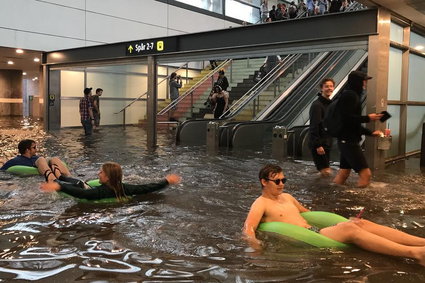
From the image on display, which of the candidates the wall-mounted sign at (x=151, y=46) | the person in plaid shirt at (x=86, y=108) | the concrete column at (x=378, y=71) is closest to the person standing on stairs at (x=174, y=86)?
the person in plaid shirt at (x=86, y=108)

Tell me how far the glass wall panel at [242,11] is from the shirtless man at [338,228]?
24.9m

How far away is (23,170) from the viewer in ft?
25.1

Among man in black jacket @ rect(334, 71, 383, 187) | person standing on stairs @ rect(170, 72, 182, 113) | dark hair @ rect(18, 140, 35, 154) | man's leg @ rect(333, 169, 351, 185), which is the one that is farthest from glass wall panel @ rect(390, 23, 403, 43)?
person standing on stairs @ rect(170, 72, 182, 113)

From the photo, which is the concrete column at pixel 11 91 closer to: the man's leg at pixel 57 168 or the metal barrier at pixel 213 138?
the metal barrier at pixel 213 138

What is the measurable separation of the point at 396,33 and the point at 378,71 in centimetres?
151

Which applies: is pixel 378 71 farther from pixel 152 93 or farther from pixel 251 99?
pixel 251 99

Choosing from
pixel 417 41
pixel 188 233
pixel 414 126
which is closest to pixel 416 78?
pixel 417 41

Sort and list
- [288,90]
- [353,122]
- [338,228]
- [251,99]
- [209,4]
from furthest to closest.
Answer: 1. [209,4]
2. [251,99]
3. [288,90]
4. [353,122]
5. [338,228]

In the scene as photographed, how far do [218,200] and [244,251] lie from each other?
2.21 m

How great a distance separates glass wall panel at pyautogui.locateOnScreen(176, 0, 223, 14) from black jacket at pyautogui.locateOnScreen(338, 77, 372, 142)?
20.3m

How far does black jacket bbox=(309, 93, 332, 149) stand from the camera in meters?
7.22

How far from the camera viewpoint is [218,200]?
629 centimetres

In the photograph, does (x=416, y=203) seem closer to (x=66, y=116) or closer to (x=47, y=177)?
(x=47, y=177)

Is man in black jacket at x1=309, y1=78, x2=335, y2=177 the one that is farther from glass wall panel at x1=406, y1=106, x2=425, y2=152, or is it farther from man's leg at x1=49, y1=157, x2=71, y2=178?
glass wall panel at x1=406, y1=106, x2=425, y2=152
